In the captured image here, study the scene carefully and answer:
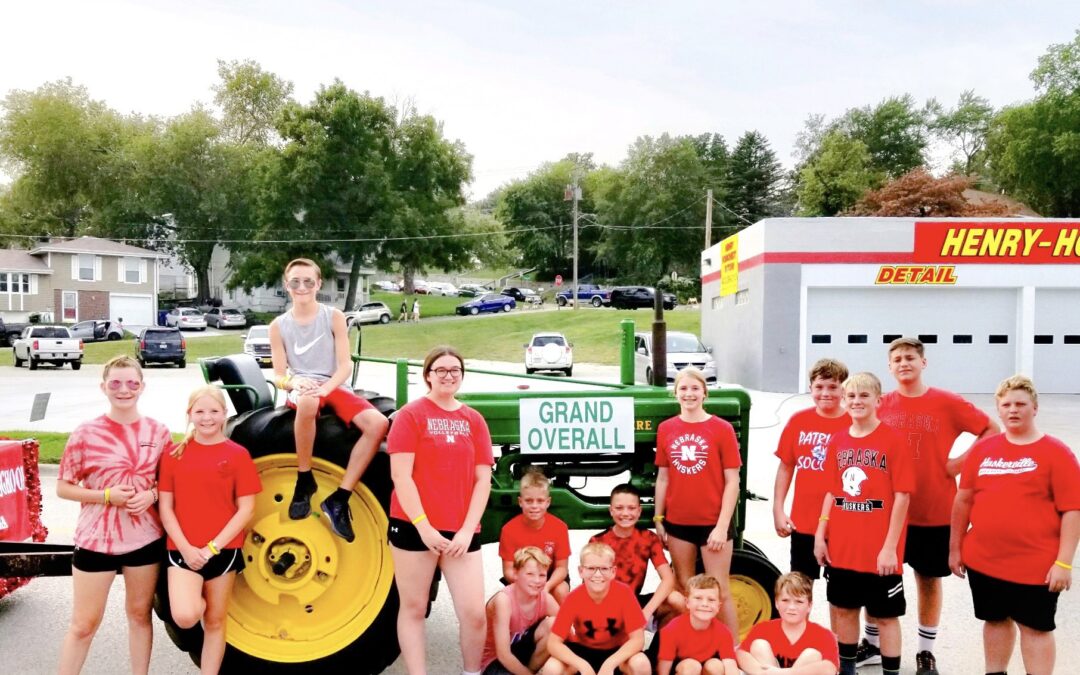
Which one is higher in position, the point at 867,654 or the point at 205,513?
the point at 205,513

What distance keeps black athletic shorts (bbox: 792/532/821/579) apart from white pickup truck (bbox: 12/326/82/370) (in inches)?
1035

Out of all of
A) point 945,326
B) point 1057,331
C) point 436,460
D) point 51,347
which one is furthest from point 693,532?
point 51,347

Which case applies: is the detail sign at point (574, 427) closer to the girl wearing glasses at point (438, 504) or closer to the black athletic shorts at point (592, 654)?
the girl wearing glasses at point (438, 504)

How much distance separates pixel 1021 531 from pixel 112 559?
3.60m

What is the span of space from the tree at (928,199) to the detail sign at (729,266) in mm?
18518

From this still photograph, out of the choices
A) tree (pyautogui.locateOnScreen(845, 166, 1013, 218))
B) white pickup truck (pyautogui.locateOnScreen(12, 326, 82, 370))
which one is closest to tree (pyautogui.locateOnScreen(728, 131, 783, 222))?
tree (pyautogui.locateOnScreen(845, 166, 1013, 218))

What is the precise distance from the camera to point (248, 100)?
56375 mm

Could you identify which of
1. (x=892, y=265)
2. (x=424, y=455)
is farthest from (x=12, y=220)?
(x=424, y=455)

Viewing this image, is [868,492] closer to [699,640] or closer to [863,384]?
[863,384]

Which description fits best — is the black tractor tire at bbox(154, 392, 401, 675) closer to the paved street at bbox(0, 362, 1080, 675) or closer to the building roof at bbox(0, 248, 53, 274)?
the paved street at bbox(0, 362, 1080, 675)

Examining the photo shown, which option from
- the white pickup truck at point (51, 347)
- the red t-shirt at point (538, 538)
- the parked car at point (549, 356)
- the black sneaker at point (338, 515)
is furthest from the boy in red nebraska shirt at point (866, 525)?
the white pickup truck at point (51, 347)

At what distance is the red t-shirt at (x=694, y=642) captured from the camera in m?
3.23

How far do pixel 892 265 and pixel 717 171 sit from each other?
142 feet

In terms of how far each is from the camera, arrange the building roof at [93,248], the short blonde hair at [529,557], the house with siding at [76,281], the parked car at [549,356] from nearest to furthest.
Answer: the short blonde hair at [529,557] → the parked car at [549,356] → the house with siding at [76,281] → the building roof at [93,248]
